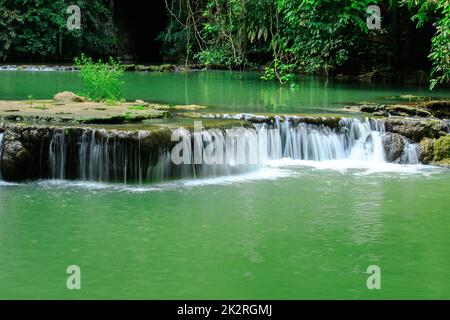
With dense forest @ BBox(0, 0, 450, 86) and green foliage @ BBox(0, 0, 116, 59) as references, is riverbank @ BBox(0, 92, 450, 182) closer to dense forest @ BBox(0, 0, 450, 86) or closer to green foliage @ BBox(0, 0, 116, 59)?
dense forest @ BBox(0, 0, 450, 86)

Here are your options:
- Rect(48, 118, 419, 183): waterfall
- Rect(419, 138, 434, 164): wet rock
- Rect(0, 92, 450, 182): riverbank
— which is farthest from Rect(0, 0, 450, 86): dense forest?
Rect(419, 138, 434, 164): wet rock

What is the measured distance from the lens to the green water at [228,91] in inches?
715

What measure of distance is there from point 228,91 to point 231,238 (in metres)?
13.0

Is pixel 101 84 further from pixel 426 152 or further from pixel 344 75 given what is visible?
pixel 344 75

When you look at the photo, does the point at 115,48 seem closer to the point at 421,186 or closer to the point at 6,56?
the point at 6,56

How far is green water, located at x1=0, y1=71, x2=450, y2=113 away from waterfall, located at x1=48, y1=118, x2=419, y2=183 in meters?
1.94

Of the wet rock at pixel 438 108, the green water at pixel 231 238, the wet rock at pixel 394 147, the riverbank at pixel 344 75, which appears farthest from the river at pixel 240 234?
the riverbank at pixel 344 75

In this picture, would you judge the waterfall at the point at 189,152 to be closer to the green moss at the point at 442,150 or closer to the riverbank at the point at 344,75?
the green moss at the point at 442,150

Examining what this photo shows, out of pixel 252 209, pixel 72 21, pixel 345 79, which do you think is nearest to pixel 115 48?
pixel 72 21

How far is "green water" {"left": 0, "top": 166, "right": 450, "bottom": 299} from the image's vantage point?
7504 millimetres

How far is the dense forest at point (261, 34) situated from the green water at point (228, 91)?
738 millimetres

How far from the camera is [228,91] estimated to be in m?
21.8

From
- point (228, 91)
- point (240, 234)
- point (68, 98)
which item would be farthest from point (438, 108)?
point (240, 234)

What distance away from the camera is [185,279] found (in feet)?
25.2
